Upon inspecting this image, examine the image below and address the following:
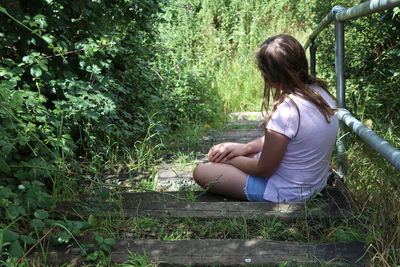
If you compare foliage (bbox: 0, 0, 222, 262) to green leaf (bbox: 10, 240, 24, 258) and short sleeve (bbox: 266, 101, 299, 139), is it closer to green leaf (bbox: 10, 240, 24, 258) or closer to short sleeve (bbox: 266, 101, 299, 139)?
green leaf (bbox: 10, 240, 24, 258)

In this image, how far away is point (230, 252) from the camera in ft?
5.91

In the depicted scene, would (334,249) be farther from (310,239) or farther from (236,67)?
(236,67)

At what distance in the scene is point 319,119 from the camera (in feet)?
7.52

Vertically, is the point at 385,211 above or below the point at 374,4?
below

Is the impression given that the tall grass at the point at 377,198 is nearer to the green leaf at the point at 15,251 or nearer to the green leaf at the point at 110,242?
the green leaf at the point at 110,242

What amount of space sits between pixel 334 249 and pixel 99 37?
2108 mm

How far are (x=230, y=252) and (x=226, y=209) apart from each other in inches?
18.5

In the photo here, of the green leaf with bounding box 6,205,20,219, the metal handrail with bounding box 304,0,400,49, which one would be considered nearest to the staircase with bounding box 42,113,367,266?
the green leaf with bounding box 6,205,20,219

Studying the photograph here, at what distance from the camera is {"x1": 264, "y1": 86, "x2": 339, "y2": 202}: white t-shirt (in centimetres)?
227

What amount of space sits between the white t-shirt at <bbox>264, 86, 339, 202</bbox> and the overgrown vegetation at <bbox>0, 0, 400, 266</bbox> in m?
0.21

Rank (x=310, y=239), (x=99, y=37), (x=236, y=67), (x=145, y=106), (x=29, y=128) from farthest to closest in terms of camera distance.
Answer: (x=236, y=67) → (x=145, y=106) → (x=99, y=37) → (x=29, y=128) → (x=310, y=239)

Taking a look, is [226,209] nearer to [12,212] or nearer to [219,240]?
[219,240]

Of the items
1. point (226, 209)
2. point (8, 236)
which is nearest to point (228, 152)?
point (226, 209)

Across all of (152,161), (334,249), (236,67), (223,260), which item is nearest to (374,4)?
(334,249)
